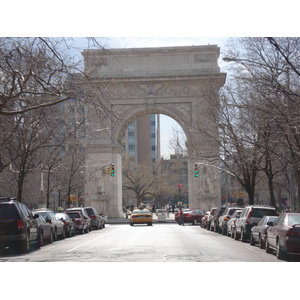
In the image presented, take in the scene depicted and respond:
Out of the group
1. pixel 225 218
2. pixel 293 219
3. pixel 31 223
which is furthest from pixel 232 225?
pixel 31 223

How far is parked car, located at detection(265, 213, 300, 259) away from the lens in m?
16.2

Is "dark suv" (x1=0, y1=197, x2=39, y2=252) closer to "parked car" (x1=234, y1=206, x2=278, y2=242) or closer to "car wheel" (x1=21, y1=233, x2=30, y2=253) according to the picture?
"car wheel" (x1=21, y1=233, x2=30, y2=253)

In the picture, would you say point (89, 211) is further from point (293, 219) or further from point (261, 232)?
point (293, 219)

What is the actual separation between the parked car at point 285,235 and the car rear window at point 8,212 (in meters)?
8.36

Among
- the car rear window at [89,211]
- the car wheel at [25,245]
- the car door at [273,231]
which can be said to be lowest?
the car wheel at [25,245]

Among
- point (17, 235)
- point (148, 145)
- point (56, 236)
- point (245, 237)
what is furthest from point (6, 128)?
point (148, 145)

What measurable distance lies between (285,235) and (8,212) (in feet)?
29.5

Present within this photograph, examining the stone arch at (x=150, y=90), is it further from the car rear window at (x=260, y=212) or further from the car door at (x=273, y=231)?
the car door at (x=273, y=231)

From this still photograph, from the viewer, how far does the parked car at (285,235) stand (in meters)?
16.2

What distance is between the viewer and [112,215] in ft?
205

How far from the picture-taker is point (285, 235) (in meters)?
16.4

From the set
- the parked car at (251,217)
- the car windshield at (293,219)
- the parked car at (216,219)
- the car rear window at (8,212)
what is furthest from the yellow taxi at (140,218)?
the car windshield at (293,219)

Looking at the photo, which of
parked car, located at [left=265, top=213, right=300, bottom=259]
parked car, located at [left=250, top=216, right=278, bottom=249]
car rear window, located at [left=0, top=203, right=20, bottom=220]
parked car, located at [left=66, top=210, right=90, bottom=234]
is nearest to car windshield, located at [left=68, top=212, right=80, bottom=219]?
parked car, located at [left=66, top=210, right=90, bottom=234]

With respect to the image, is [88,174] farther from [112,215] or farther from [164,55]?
[164,55]
